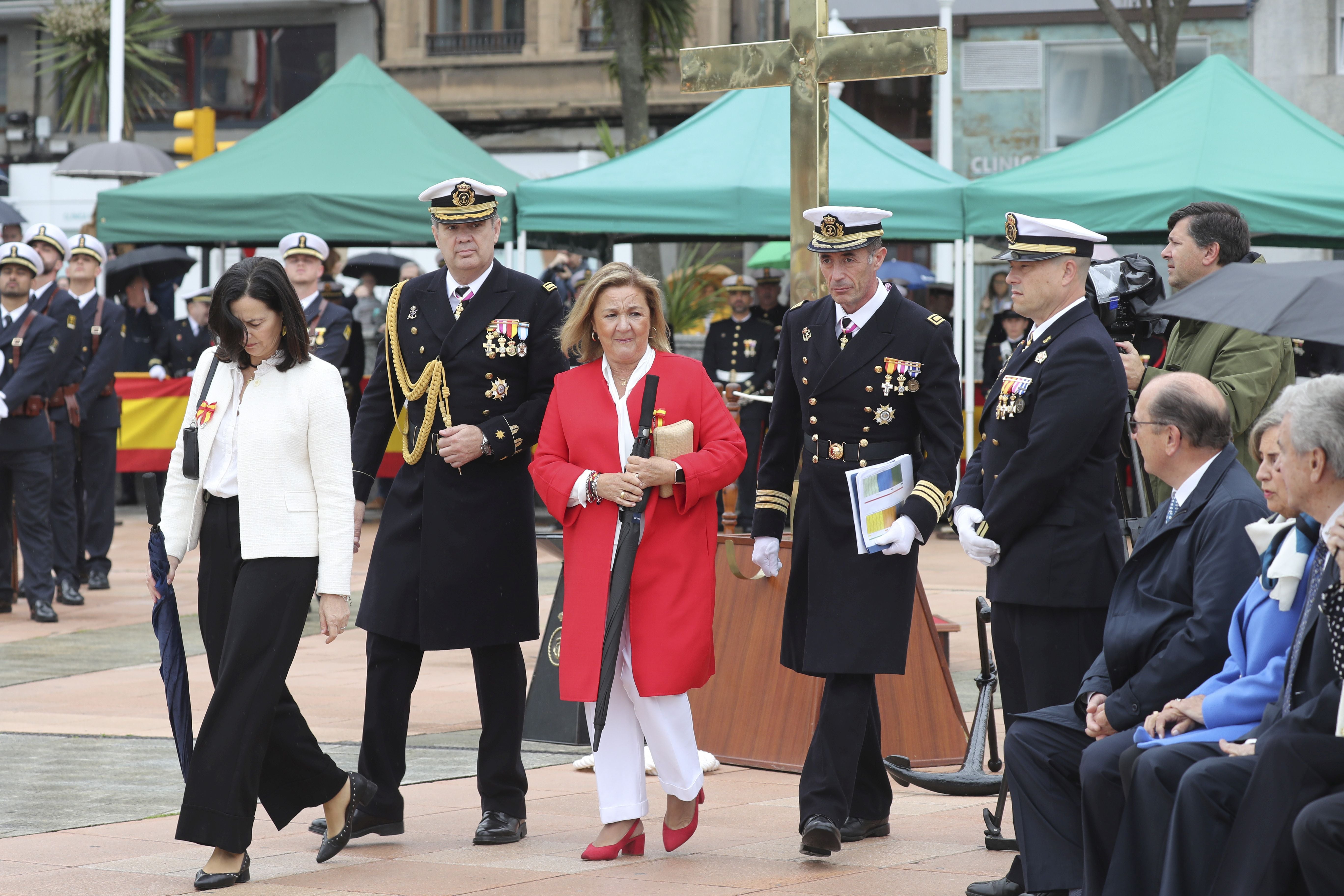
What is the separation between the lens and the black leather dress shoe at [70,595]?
11398 millimetres

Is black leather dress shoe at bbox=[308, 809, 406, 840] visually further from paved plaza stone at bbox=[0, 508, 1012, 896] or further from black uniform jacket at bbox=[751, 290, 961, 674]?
black uniform jacket at bbox=[751, 290, 961, 674]

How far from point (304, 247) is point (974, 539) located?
5974mm

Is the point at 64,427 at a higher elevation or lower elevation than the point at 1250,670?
higher

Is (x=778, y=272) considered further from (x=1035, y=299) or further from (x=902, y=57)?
(x=1035, y=299)

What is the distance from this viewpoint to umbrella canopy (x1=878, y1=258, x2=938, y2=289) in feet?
64.6

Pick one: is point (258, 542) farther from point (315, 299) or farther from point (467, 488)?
point (315, 299)

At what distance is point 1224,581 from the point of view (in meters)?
4.37

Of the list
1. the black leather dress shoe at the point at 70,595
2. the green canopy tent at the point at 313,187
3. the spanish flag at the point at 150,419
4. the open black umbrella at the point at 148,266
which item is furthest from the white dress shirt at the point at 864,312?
the open black umbrella at the point at 148,266

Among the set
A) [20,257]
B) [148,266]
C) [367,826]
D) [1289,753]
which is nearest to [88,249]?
[20,257]

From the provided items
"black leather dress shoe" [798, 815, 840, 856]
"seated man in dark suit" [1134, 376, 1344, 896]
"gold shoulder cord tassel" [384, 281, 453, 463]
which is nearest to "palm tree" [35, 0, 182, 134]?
"gold shoulder cord tassel" [384, 281, 453, 463]

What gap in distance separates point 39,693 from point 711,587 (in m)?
4.40

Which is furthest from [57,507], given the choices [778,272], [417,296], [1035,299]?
[778,272]

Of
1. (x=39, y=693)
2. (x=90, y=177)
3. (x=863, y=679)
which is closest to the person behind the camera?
(x=863, y=679)

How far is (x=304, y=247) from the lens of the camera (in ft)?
33.0
